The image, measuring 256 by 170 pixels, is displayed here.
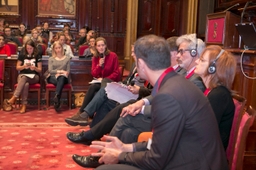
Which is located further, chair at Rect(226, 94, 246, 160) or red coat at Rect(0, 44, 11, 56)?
red coat at Rect(0, 44, 11, 56)

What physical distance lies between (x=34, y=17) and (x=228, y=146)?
978 cm

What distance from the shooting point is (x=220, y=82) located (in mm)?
2141

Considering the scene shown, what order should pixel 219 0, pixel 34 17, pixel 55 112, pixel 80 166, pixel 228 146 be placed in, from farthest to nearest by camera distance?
pixel 34 17, pixel 219 0, pixel 55 112, pixel 80 166, pixel 228 146

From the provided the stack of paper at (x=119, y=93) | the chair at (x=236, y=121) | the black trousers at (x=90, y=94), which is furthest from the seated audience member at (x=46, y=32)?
the chair at (x=236, y=121)

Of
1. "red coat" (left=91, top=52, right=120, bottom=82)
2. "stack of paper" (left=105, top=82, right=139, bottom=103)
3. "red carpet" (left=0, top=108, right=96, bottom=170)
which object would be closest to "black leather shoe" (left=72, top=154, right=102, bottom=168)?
"red carpet" (left=0, top=108, right=96, bottom=170)

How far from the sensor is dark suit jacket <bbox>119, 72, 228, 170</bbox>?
1.46 m

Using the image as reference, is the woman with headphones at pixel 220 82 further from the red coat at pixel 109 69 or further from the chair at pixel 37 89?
the chair at pixel 37 89

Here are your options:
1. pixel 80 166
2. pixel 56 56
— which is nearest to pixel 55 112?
pixel 56 56

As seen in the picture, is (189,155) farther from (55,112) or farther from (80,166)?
(55,112)

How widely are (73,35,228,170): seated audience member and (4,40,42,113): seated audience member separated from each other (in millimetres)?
4287

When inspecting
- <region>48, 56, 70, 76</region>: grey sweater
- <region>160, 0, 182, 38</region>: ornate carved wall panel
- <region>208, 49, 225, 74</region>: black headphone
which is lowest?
<region>48, 56, 70, 76</region>: grey sweater

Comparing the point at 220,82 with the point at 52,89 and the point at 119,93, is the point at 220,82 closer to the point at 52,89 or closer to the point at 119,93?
the point at 119,93

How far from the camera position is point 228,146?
2.14 metres

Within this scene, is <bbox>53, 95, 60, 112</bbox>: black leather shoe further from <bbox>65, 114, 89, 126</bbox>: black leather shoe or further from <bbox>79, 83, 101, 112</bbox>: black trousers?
<bbox>65, 114, 89, 126</bbox>: black leather shoe
